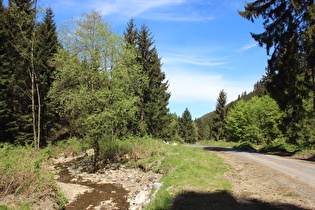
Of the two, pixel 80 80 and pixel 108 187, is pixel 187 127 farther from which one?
pixel 108 187

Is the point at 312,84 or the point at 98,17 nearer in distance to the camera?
the point at 312,84

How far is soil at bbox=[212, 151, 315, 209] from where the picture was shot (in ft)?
16.8

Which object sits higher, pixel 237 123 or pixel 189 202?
pixel 237 123

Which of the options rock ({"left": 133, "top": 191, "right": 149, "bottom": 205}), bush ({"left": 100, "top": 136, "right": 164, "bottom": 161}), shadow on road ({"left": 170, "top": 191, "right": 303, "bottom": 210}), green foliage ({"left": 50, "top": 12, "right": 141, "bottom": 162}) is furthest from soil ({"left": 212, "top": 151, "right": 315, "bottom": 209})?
green foliage ({"left": 50, "top": 12, "right": 141, "bottom": 162})

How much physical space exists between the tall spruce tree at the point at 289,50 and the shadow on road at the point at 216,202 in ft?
37.5

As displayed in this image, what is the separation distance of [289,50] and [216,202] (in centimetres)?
1307

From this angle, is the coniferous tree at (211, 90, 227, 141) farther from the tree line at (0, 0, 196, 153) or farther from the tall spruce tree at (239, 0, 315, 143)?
the tall spruce tree at (239, 0, 315, 143)

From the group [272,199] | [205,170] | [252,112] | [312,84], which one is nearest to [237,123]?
[252,112]

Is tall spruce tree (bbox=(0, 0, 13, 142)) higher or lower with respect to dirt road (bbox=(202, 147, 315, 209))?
higher

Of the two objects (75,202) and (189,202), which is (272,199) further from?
(75,202)

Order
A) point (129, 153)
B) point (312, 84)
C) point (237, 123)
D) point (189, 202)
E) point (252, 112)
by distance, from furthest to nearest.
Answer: point (237, 123) < point (252, 112) < point (129, 153) < point (312, 84) < point (189, 202)

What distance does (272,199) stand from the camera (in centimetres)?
548

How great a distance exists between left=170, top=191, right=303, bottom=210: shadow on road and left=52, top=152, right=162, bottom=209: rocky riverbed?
6.30 feet

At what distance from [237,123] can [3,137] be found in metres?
39.0
